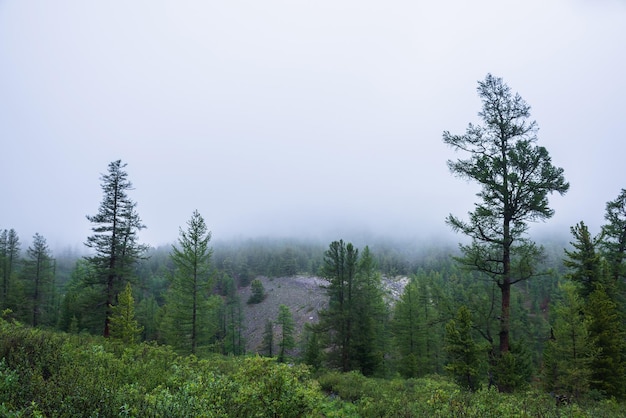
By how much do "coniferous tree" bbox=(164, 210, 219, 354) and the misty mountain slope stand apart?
1616 inches

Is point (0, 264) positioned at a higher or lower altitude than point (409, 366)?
higher

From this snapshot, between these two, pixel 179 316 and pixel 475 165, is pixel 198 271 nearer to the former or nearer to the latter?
pixel 179 316

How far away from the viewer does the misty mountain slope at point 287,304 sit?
69.8 m

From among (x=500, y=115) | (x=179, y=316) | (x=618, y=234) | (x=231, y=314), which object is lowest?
(x=231, y=314)

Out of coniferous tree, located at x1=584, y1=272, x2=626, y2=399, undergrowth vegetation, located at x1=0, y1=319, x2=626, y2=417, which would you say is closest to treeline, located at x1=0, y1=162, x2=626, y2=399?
coniferous tree, located at x1=584, y1=272, x2=626, y2=399

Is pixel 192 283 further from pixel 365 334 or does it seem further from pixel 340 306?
pixel 365 334

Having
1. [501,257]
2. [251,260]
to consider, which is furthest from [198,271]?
[251,260]

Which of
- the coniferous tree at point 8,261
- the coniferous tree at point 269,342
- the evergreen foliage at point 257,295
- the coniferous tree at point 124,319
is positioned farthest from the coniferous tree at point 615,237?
the evergreen foliage at point 257,295

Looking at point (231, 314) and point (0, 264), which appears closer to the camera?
point (0, 264)

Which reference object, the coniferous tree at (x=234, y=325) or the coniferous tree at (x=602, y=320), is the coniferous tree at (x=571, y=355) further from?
the coniferous tree at (x=234, y=325)

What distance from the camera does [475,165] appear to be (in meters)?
11.6

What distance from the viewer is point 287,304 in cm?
8406

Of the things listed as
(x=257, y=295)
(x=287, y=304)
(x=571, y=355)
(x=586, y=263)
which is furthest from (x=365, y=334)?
(x=257, y=295)

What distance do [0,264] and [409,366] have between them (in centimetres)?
5569
